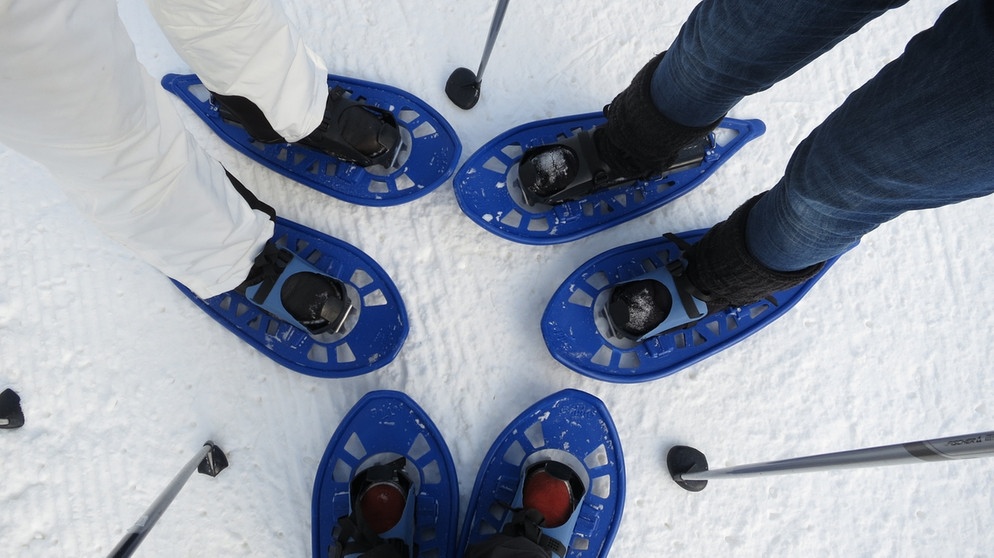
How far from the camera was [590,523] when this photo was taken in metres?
0.98

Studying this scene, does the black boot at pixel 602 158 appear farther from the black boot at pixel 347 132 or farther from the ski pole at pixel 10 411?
the ski pole at pixel 10 411

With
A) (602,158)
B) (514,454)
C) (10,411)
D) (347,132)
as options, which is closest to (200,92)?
(347,132)

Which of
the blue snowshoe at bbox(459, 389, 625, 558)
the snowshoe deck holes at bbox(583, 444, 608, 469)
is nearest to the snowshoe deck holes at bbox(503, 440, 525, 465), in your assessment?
the blue snowshoe at bbox(459, 389, 625, 558)

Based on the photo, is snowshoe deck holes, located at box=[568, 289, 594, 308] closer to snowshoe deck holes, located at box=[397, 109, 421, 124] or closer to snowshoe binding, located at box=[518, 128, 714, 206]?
snowshoe binding, located at box=[518, 128, 714, 206]

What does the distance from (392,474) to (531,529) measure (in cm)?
23

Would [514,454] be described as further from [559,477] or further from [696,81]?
[696,81]

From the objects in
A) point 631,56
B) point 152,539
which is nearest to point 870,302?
point 631,56

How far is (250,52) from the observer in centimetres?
72

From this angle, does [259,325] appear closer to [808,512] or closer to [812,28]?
[812,28]

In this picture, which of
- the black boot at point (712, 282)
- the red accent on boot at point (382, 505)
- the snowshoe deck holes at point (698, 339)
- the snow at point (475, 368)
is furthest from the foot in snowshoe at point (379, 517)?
the snowshoe deck holes at point (698, 339)

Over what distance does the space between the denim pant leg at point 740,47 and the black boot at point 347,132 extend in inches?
17.6

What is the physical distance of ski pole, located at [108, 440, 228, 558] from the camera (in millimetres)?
637

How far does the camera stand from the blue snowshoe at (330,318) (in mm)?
979

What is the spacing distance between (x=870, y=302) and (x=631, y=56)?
0.65 m
